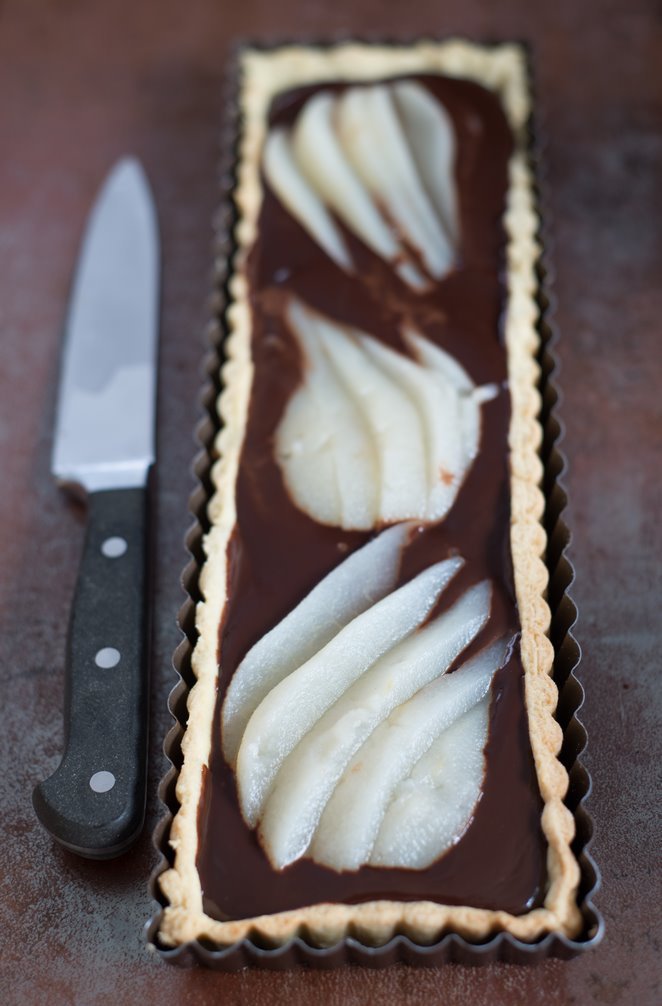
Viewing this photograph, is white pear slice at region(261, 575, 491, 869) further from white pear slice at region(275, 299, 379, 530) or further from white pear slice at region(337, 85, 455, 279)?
white pear slice at region(337, 85, 455, 279)

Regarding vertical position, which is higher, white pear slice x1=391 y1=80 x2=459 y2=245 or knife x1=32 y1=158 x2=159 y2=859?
white pear slice x1=391 y1=80 x2=459 y2=245

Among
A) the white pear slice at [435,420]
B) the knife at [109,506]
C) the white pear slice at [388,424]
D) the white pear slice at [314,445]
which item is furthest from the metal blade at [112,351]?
the white pear slice at [435,420]

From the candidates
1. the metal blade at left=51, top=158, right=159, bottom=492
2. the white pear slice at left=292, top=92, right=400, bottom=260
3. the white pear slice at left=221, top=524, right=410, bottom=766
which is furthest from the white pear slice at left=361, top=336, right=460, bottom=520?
the metal blade at left=51, top=158, right=159, bottom=492

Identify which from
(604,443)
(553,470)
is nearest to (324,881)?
(553,470)

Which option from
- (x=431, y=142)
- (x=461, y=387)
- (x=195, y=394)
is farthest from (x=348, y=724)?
(x=431, y=142)

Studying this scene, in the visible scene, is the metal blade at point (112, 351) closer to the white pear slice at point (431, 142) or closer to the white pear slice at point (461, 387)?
the white pear slice at point (461, 387)

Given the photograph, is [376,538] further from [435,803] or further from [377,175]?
[377,175]
